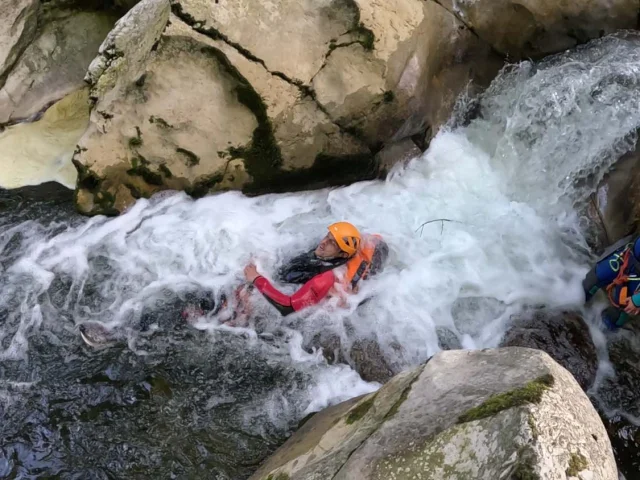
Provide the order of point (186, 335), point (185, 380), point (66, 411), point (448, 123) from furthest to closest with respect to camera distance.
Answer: point (448, 123) → point (186, 335) → point (185, 380) → point (66, 411)

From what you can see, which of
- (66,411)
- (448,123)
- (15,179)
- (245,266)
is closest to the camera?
(66,411)

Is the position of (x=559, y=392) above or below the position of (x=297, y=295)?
above

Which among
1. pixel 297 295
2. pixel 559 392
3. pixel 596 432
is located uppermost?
pixel 559 392

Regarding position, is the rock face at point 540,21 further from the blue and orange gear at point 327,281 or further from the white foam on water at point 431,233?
the blue and orange gear at point 327,281

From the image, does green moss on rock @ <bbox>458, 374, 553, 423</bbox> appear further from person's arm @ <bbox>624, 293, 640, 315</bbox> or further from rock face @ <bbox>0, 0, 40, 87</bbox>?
rock face @ <bbox>0, 0, 40, 87</bbox>

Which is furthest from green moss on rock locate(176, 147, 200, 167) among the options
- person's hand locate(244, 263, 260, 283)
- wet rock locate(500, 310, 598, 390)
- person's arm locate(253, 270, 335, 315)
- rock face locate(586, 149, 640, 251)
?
rock face locate(586, 149, 640, 251)

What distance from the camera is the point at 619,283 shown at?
15.3 ft

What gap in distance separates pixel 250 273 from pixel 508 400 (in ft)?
10.9

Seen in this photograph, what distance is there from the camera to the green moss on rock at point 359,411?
9.88 ft

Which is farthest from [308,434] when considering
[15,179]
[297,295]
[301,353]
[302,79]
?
[15,179]

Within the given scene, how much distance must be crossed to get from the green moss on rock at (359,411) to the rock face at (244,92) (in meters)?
3.25

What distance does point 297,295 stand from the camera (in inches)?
197

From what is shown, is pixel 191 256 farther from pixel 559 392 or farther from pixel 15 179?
pixel 559 392

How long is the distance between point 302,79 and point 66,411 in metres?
3.56
